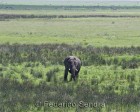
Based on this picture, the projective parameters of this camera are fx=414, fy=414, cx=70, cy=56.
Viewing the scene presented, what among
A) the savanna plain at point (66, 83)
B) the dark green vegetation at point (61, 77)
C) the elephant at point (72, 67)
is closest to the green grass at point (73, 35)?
the savanna plain at point (66, 83)

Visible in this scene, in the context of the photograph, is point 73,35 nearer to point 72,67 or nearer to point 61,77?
point 61,77

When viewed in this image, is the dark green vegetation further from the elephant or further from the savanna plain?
the elephant

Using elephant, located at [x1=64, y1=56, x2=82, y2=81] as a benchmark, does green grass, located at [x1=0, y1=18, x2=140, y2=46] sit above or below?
below

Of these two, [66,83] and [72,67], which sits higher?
[72,67]

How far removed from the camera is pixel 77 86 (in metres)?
21.1

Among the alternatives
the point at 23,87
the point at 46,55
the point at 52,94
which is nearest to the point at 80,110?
the point at 52,94

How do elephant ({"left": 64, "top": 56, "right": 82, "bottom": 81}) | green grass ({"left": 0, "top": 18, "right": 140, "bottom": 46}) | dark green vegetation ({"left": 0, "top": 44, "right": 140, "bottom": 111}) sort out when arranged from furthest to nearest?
green grass ({"left": 0, "top": 18, "right": 140, "bottom": 46})
elephant ({"left": 64, "top": 56, "right": 82, "bottom": 81})
dark green vegetation ({"left": 0, "top": 44, "right": 140, "bottom": 111})

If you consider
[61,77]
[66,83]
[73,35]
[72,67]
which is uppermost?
[72,67]

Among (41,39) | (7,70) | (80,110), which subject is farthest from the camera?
(41,39)

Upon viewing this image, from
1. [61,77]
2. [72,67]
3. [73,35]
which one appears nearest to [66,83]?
[72,67]

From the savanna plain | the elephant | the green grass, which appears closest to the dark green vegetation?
the savanna plain

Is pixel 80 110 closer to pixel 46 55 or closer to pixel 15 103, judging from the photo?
pixel 15 103

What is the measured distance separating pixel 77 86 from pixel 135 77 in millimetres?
4636

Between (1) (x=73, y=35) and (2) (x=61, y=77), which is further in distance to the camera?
(1) (x=73, y=35)
